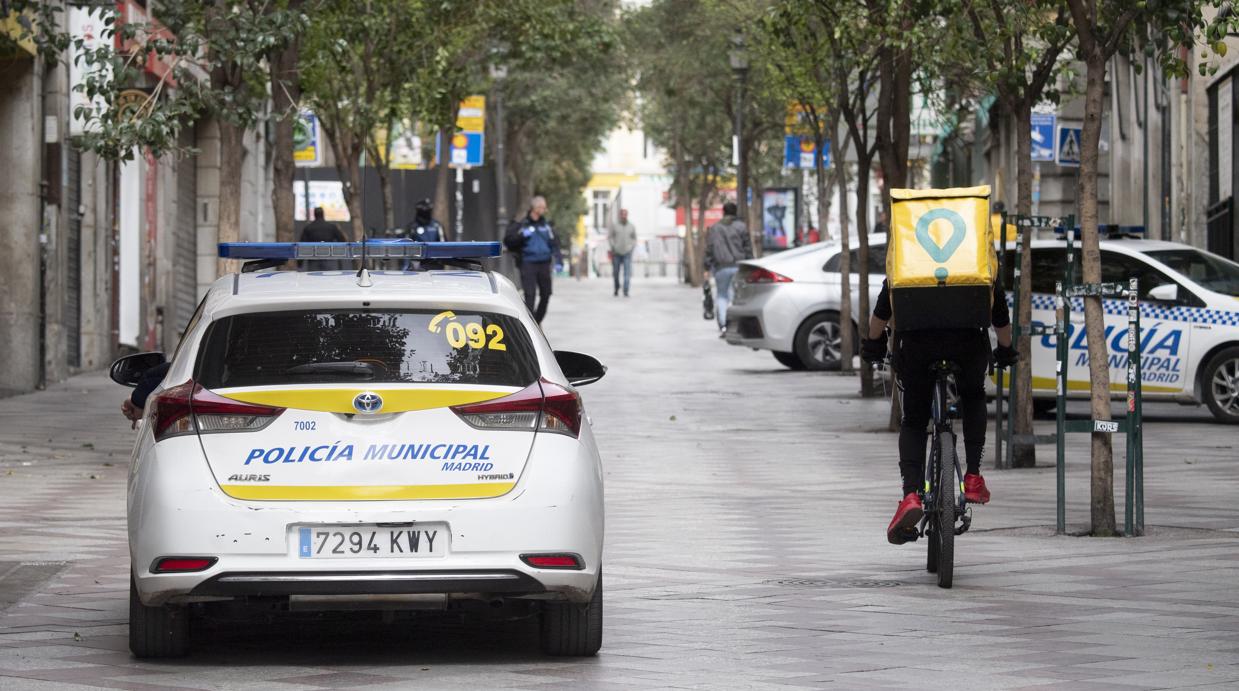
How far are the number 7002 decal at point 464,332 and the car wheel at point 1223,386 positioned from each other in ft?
41.0

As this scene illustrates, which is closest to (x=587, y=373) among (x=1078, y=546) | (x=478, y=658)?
(x=478, y=658)

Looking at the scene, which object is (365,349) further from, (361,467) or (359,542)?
(359,542)

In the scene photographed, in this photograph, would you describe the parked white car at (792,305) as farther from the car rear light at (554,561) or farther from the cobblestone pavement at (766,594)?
the car rear light at (554,561)

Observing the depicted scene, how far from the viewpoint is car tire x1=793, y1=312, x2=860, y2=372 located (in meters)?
26.8

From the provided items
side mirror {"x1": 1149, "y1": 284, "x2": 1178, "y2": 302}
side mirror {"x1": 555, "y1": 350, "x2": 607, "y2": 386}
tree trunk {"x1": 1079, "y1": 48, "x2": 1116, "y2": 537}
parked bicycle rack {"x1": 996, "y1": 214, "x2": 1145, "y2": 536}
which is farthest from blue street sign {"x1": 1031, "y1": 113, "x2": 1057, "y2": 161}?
side mirror {"x1": 555, "y1": 350, "x2": 607, "y2": 386}

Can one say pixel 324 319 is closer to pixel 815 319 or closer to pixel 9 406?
pixel 9 406

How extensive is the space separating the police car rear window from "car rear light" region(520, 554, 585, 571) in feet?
1.98

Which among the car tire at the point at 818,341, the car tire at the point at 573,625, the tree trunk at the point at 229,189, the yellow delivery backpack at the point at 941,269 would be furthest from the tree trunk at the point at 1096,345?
the car tire at the point at 818,341

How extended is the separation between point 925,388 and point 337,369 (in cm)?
323

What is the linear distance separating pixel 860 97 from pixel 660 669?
14.8 metres

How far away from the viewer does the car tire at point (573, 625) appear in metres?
7.78

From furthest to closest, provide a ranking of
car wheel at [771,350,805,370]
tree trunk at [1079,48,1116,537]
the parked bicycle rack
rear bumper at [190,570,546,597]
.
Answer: car wheel at [771,350,805,370]
tree trunk at [1079,48,1116,537]
the parked bicycle rack
rear bumper at [190,570,546,597]

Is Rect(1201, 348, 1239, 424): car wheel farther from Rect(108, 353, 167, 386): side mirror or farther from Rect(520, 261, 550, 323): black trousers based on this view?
Rect(520, 261, 550, 323): black trousers

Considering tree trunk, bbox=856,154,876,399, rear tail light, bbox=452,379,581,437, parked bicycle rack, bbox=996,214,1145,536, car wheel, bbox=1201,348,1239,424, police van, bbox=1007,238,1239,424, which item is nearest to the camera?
rear tail light, bbox=452,379,581,437
